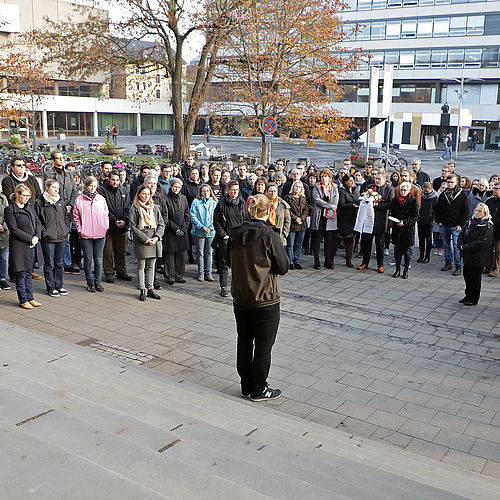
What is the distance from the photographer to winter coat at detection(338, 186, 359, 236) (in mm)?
11727

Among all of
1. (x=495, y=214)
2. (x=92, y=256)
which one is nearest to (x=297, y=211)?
(x=495, y=214)

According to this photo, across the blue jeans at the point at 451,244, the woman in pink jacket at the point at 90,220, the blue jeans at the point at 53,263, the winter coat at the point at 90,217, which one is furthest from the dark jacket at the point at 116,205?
the blue jeans at the point at 451,244

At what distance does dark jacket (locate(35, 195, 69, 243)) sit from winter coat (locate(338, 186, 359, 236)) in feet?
18.4

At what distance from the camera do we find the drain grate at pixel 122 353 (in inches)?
267

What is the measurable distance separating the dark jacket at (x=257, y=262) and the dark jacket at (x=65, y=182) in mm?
6090

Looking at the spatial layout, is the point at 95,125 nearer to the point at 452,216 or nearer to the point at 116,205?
the point at 116,205

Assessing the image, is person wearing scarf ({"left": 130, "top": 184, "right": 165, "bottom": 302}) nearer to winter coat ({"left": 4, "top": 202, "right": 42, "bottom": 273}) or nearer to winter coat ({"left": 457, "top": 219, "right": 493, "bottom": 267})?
winter coat ({"left": 4, "top": 202, "right": 42, "bottom": 273})

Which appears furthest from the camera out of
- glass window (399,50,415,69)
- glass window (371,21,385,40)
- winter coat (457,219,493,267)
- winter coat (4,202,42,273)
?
glass window (371,21,385,40)

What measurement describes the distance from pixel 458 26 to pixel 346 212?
55264mm

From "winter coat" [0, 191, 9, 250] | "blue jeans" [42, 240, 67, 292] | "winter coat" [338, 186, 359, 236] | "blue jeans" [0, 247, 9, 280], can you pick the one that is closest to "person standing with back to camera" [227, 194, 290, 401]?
"blue jeans" [42, 240, 67, 292]

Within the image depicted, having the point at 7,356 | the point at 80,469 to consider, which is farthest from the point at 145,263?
the point at 80,469

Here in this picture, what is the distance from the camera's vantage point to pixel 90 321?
26.7 ft

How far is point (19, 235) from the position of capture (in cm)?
838

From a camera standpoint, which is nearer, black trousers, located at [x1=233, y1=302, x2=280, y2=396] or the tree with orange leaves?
black trousers, located at [x1=233, y1=302, x2=280, y2=396]
